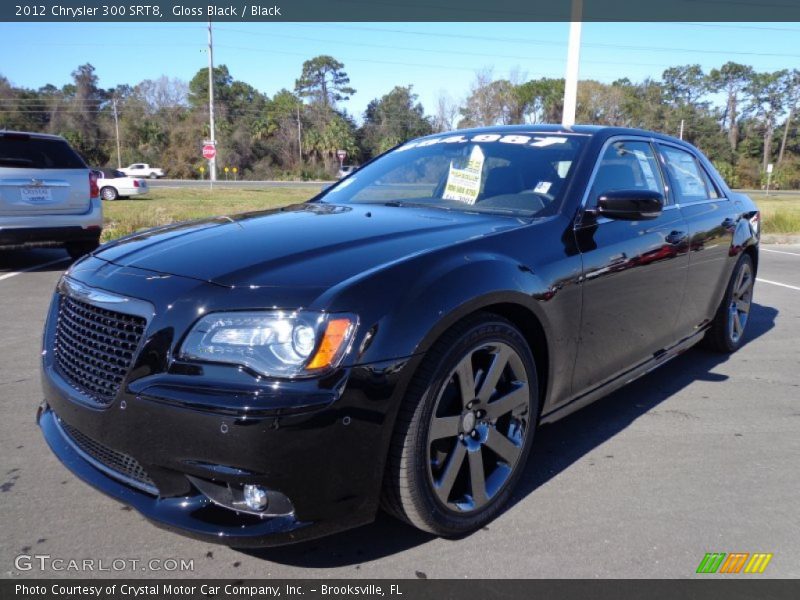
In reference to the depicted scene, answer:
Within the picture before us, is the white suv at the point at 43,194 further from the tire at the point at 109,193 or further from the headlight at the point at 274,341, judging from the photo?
the tire at the point at 109,193

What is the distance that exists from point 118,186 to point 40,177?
71.7 ft

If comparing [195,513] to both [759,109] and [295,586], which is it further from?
[759,109]

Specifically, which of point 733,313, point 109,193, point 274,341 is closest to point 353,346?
point 274,341

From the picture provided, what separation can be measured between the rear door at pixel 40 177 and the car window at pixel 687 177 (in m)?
7.10

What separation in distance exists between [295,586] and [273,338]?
90 centimetres

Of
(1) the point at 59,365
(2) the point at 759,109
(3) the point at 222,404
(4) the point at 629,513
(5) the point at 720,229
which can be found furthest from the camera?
(2) the point at 759,109

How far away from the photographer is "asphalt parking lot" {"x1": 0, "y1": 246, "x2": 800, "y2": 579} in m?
2.35

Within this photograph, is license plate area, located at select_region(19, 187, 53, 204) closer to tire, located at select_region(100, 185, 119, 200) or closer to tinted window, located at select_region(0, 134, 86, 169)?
tinted window, located at select_region(0, 134, 86, 169)

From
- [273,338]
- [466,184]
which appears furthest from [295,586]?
[466,184]

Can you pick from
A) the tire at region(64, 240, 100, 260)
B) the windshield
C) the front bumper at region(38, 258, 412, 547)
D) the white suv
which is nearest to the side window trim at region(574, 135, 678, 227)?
the windshield

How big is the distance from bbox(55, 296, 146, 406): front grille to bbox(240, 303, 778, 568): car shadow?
827 millimetres

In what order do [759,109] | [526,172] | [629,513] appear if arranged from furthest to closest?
[759,109]
[526,172]
[629,513]

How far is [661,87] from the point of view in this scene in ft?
287

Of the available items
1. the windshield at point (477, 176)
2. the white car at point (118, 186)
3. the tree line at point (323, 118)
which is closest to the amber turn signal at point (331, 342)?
the windshield at point (477, 176)
